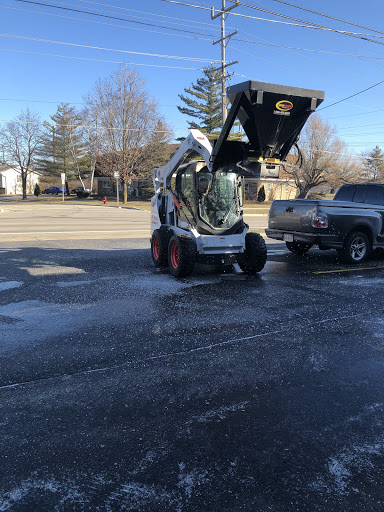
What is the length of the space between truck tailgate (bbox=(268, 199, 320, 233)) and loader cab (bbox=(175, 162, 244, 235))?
1.83 meters

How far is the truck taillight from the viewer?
29.7 ft

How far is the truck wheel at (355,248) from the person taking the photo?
9.45 metres

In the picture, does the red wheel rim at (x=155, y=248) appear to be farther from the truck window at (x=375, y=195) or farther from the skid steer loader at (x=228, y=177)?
the truck window at (x=375, y=195)

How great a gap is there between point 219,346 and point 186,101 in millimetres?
49985

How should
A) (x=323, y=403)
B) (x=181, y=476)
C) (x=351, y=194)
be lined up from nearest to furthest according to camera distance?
(x=181, y=476) → (x=323, y=403) → (x=351, y=194)

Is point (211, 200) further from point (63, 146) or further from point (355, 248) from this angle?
point (63, 146)

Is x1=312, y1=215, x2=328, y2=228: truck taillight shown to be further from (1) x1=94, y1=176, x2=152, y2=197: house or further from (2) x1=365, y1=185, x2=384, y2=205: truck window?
(1) x1=94, y1=176, x2=152, y2=197: house

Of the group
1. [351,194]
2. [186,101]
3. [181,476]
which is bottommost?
[181,476]

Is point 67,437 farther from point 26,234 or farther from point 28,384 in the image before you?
point 26,234

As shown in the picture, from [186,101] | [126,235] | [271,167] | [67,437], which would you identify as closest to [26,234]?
[126,235]

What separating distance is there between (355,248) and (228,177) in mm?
3821

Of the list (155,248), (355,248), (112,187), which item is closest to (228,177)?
(155,248)

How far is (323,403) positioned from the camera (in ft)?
10.9

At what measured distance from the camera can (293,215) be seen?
31.4 ft
